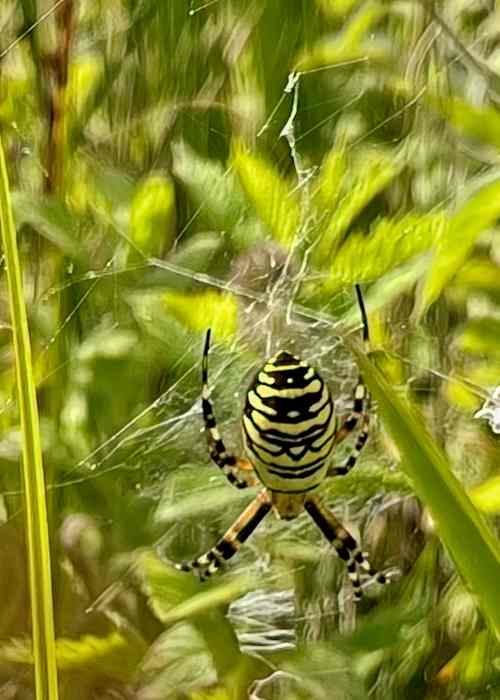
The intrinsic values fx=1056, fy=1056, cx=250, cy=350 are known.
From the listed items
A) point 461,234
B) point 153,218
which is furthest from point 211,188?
point 461,234

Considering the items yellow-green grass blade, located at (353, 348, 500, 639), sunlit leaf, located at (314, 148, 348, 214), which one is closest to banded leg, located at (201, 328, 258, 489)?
sunlit leaf, located at (314, 148, 348, 214)

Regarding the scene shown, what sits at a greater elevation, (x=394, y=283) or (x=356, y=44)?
(x=356, y=44)

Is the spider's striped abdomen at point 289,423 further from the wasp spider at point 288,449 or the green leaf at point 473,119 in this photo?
the green leaf at point 473,119

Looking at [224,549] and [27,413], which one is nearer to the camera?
[27,413]

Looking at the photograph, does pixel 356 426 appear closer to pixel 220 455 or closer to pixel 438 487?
pixel 220 455

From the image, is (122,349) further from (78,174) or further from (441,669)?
(441,669)

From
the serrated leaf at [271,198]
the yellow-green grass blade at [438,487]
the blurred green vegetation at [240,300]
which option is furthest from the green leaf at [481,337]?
the yellow-green grass blade at [438,487]
